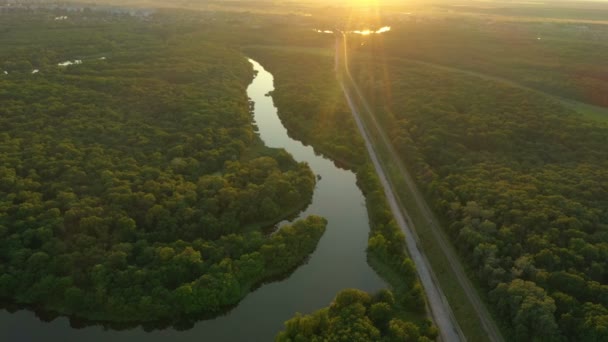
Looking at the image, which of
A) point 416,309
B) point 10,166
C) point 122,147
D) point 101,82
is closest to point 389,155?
point 416,309

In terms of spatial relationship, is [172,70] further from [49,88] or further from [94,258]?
[94,258]

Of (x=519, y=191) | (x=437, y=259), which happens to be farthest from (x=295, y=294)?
(x=519, y=191)

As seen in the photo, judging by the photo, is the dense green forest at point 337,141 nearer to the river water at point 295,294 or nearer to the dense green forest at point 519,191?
the river water at point 295,294

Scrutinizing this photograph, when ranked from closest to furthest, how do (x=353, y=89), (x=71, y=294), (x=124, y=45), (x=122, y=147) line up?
(x=71, y=294)
(x=122, y=147)
(x=353, y=89)
(x=124, y=45)

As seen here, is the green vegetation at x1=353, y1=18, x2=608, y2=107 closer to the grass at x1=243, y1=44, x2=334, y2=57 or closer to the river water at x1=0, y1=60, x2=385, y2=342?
the grass at x1=243, y1=44, x2=334, y2=57

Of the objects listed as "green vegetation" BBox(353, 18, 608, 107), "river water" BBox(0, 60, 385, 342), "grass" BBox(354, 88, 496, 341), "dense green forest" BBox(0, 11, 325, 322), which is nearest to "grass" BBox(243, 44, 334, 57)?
"green vegetation" BBox(353, 18, 608, 107)

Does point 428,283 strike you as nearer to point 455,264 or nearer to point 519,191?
point 455,264
